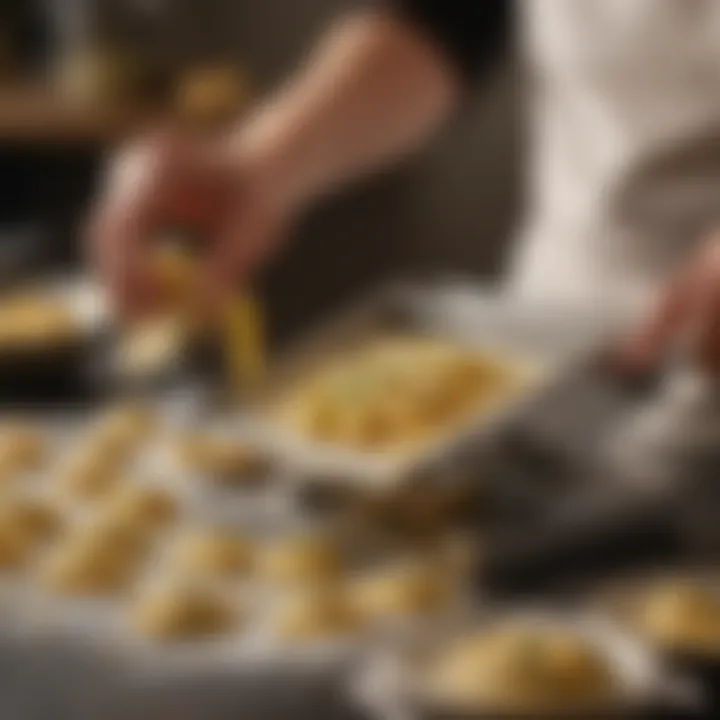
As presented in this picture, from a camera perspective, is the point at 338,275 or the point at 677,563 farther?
the point at 338,275

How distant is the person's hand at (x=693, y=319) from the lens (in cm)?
63

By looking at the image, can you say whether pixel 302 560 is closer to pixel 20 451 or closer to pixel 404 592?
pixel 404 592

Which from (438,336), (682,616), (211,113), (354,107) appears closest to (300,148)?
(354,107)

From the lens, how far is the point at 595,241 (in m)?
0.87

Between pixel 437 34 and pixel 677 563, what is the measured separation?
41 cm

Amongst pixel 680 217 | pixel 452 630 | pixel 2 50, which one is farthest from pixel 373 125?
pixel 2 50

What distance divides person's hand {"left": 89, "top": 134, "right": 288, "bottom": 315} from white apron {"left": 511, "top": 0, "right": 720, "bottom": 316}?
6.2 inches

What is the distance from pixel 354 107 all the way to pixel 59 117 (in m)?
1.15

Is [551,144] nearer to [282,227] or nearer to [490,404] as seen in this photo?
[282,227]

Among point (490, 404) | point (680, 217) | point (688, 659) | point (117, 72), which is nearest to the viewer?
point (688, 659)

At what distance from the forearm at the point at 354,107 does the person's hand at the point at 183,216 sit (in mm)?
28

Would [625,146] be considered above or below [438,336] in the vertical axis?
above

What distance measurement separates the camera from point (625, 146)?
0.87 meters

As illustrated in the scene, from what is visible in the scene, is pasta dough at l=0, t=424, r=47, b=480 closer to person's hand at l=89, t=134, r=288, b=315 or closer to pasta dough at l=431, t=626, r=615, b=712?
person's hand at l=89, t=134, r=288, b=315
